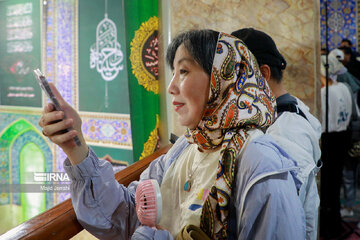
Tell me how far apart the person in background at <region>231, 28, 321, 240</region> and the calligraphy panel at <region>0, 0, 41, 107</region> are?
42.1 inches

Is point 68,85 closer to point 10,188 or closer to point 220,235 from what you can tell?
point 10,188

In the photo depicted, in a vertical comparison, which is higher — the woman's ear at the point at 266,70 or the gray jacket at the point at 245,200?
the woman's ear at the point at 266,70

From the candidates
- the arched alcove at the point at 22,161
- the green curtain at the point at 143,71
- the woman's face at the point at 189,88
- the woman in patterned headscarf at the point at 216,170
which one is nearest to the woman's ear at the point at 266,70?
the woman in patterned headscarf at the point at 216,170

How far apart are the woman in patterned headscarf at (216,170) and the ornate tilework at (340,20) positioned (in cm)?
164

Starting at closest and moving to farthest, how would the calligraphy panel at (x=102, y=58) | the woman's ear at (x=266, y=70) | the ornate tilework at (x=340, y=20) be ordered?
the woman's ear at (x=266, y=70) → the calligraphy panel at (x=102, y=58) → the ornate tilework at (x=340, y=20)

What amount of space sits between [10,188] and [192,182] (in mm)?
1034

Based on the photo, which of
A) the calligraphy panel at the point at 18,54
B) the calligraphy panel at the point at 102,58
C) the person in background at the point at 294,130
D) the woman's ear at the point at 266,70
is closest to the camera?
the person in background at the point at 294,130

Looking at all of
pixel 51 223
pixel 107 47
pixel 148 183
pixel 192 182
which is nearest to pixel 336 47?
pixel 107 47

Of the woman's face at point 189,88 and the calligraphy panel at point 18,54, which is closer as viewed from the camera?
the woman's face at point 189,88

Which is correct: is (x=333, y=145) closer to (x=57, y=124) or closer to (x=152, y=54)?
(x=152, y=54)

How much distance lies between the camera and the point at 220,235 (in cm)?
85

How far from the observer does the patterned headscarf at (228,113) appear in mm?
851

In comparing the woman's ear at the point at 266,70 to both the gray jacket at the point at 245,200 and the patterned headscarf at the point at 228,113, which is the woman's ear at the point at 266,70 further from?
the gray jacket at the point at 245,200

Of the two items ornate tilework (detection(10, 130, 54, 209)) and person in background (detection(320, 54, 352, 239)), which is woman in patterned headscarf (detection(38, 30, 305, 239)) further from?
person in background (detection(320, 54, 352, 239))
